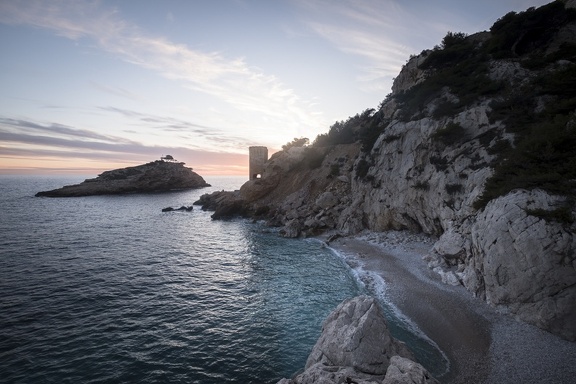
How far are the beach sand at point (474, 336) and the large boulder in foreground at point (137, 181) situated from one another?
111 meters

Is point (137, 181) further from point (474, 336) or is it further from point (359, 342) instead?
point (474, 336)

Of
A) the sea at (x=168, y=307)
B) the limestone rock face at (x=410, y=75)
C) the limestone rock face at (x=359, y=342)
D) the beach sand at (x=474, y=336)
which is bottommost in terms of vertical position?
the sea at (x=168, y=307)

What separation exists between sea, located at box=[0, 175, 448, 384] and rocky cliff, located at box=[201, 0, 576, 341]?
6.40m

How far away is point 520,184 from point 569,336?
340 inches

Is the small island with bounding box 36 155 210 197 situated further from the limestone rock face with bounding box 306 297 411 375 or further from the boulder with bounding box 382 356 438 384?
the boulder with bounding box 382 356 438 384

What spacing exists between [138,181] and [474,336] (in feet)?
399

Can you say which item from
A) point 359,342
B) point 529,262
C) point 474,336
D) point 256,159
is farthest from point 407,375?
point 256,159

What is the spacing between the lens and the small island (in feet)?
324

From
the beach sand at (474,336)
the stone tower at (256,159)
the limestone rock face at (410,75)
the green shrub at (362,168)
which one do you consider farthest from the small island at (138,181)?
the beach sand at (474,336)

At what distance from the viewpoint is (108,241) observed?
125 feet

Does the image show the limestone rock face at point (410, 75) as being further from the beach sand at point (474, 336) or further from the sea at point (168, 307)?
the beach sand at point (474, 336)

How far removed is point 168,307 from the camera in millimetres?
19781

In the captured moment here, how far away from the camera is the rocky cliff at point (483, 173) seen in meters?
14.9

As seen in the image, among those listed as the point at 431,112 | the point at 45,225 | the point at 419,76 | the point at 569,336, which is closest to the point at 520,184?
the point at 569,336
